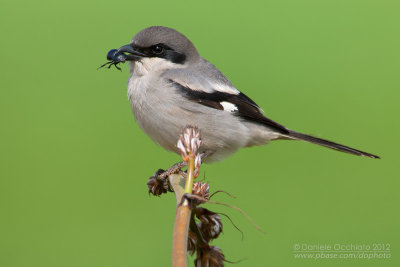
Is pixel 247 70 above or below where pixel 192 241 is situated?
above

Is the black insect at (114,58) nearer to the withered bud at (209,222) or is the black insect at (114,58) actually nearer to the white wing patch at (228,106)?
the white wing patch at (228,106)

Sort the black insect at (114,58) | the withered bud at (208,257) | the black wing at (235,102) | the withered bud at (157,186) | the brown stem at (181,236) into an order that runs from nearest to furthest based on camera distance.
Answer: the brown stem at (181,236)
the withered bud at (208,257)
the withered bud at (157,186)
the black insect at (114,58)
the black wing at (235,102)

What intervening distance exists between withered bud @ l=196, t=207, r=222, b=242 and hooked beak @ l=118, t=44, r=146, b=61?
157cm

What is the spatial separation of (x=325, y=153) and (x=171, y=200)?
1272mm

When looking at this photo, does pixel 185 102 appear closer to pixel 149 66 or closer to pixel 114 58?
pixel 149 66

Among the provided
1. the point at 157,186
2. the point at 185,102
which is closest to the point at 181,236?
the point at 157,186

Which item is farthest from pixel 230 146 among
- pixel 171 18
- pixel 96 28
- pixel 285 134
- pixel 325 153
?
pixel 96 28

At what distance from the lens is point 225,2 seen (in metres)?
5.21

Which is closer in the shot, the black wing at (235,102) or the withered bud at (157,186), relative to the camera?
the withered bud at (157,186)

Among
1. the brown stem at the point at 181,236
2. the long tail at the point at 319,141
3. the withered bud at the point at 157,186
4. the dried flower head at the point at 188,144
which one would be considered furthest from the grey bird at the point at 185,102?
the brown stem at the point at 181,236

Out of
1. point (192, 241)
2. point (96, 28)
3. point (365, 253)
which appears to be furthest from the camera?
point (96, 28)

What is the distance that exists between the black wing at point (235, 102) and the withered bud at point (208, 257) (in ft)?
5.00

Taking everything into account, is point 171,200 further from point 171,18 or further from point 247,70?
point 171,18

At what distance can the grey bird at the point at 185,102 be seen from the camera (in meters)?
2.85
